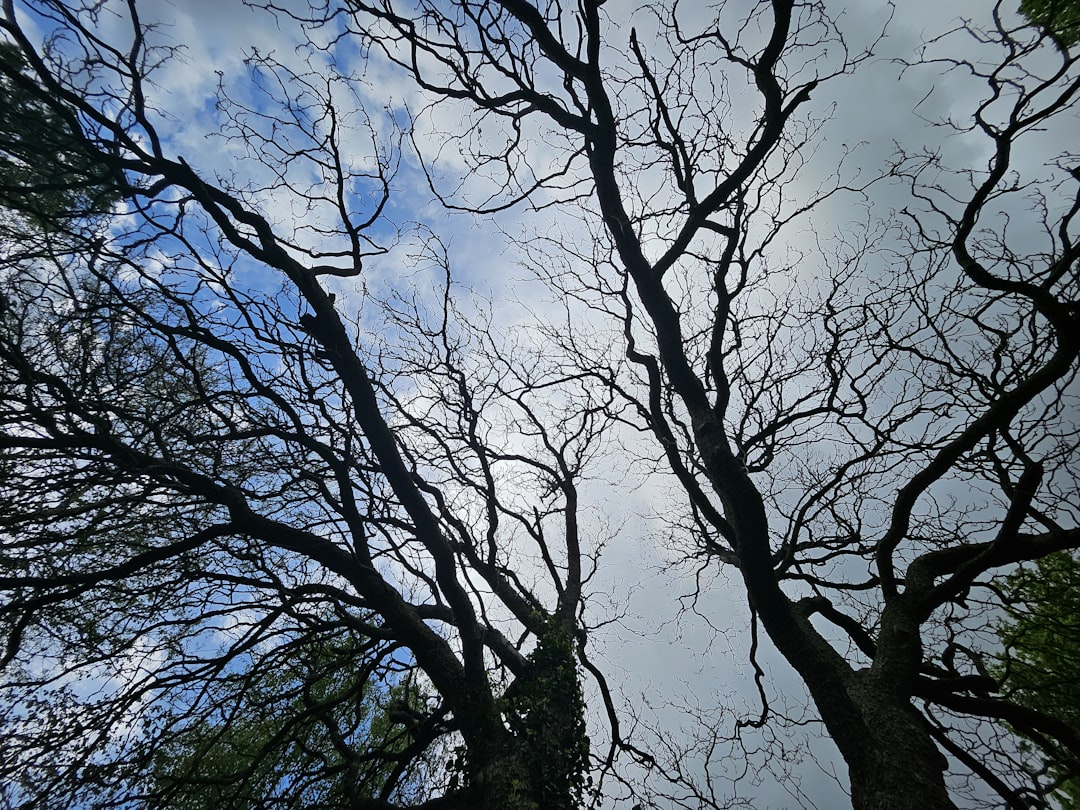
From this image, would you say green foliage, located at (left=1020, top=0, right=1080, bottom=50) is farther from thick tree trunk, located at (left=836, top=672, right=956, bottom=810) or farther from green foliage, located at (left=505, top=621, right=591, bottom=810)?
green foliage, located at (left=505, top=621, right=591, bottom=810)

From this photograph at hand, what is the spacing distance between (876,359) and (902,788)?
14.3 ft

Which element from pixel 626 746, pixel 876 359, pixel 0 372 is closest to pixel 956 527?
pixel 876 359

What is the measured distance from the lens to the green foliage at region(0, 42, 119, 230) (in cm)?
357

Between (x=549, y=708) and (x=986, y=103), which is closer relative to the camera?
(x=986, y=103)

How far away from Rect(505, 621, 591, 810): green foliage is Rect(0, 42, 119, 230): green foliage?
5718 mm

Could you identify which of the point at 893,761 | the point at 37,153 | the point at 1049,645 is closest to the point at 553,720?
the point at 893,761

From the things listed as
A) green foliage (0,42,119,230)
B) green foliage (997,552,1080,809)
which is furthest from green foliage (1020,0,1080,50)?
green foliage (0,42,119,230)

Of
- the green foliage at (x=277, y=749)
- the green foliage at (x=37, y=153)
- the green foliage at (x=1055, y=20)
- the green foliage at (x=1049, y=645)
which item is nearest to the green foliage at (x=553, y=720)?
the green foliage at (x=277, y=749)

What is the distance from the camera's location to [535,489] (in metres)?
7.85

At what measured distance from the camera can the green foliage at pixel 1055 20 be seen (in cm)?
341

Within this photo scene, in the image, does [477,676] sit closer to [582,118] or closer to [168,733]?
[168,733]

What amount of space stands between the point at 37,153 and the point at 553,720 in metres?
6.61

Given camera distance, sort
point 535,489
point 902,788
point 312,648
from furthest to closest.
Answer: point 535,489 → point 312,648 → point 902,788

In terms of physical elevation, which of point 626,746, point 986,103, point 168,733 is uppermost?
point 986,103
